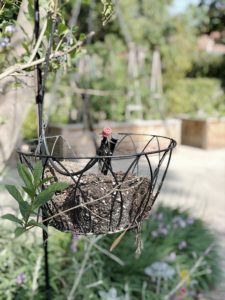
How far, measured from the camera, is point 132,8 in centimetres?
995

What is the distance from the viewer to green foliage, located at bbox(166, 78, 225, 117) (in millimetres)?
9000

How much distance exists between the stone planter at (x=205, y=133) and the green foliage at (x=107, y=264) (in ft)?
16.0

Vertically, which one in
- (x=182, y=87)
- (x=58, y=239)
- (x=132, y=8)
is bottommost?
(x=58, y=239)

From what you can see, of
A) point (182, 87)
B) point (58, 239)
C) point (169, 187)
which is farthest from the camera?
point (182, 87)

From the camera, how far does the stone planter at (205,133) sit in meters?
8.10

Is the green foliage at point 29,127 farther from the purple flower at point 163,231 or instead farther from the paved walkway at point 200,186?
the purple flower at point 163,231

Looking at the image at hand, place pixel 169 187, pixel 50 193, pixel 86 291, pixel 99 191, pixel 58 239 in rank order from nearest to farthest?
pixel 50 193 < pixel 99 191 < pixel 86 291 < pixel 58 239 < pixel 169 187

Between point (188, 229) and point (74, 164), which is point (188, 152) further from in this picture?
point (74, 164)

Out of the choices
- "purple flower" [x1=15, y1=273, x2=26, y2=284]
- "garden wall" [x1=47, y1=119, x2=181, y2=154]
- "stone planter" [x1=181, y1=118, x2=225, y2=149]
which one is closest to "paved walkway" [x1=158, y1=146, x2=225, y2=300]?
"stone planter" [x1=181, y1=118, x2=225, y2=149]

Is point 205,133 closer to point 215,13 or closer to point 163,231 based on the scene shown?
point 215,13

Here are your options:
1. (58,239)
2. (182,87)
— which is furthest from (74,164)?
(182,87)

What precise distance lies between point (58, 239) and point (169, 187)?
3009mm

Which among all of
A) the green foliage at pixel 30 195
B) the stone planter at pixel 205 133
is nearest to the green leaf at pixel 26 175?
the green foliage at pixel 30 195

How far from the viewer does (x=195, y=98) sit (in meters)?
9.31
